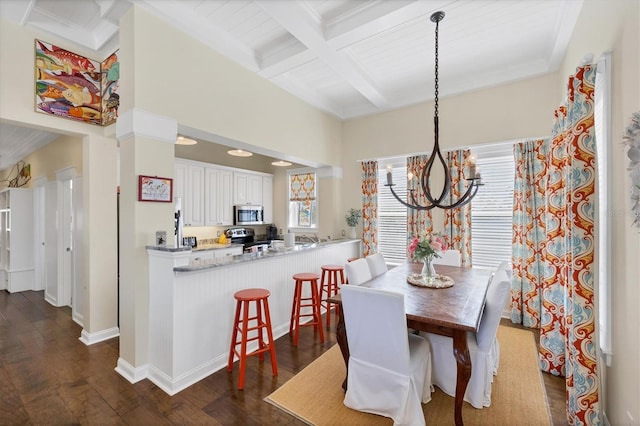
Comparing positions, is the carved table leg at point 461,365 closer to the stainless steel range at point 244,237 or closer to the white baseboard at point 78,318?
the stainless steel range at point 244,237

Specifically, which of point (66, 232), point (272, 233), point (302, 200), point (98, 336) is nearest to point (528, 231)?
point (302, 200)

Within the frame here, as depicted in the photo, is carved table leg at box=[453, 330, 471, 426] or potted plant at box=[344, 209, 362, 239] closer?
carved table leg at box=[453, 330, 471, 426]

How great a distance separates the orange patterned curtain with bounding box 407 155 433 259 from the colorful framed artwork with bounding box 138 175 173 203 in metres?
3.35

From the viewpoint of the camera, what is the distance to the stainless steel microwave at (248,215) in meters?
5.69

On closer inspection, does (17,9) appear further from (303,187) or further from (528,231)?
(528,231)

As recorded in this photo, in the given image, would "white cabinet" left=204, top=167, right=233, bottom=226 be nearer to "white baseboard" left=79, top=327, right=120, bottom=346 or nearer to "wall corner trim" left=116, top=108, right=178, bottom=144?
"white baseboard" left=79, top=327, right=120, bottom=346

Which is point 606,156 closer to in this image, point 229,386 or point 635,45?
point 635,45

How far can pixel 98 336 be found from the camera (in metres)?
3.35

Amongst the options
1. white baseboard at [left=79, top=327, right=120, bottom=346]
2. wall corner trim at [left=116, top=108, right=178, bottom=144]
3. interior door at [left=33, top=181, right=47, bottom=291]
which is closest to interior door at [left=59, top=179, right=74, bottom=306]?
interior door at [left=33, top=181, right=47, bottom=291]

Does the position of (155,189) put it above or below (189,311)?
above

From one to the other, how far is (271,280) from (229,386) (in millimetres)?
1197

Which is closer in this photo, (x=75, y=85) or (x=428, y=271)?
(x=428, y=271)

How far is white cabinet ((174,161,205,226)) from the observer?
4773 mm

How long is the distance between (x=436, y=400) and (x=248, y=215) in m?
4.64
